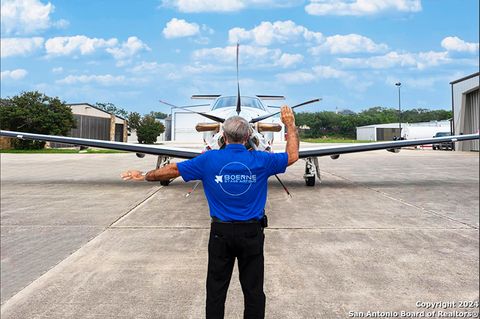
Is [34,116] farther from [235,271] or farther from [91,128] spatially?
[235,271]

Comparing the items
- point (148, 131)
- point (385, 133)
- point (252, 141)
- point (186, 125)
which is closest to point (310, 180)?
point (252, 141)

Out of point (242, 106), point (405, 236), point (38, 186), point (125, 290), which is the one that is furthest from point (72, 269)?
point (38, 186)

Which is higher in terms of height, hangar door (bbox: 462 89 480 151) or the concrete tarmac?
hangar door (bbox: 462 89 480 151)

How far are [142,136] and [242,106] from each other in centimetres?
5977

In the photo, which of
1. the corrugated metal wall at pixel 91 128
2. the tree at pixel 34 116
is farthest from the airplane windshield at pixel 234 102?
the corrugated metal wall at pixel 91 128

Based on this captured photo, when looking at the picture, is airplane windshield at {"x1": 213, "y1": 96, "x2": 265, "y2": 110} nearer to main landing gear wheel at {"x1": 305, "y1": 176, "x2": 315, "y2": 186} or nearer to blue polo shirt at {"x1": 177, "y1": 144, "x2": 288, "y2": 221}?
main landing gear wheel at {"x1": 305, "y1": 176, "x2": 315, "y2": 186}

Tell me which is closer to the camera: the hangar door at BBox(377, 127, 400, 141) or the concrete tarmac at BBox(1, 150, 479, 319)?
the concrete tarmac at BBox(1, 150, 479, 319)

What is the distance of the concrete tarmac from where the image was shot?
11.6 ft

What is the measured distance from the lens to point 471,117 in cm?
3569

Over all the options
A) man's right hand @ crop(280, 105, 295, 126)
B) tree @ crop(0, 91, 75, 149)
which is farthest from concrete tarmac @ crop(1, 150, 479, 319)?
tree @ crop(0, 91, 75, 149)

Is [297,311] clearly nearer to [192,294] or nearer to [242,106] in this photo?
[192,294]

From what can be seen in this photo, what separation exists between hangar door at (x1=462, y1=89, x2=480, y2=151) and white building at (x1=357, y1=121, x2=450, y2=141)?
105ft

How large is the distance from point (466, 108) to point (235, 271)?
40.2 metres

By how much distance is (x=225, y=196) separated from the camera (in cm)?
271
